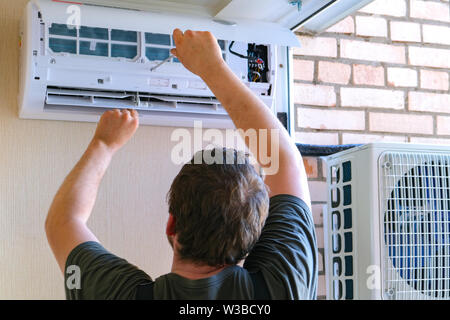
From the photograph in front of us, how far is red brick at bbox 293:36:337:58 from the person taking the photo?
162 cm

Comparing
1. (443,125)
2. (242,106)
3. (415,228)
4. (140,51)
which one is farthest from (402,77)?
(242,106)

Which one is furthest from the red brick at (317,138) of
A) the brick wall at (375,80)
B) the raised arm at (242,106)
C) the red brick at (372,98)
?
the raised arm at (242,106)

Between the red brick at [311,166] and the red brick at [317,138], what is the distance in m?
0.05

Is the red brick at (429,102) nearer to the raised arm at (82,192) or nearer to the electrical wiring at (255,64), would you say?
the electrical wiring at (255,64)

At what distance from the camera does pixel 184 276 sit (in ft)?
2.54

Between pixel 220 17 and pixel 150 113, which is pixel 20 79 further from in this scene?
pixel 220 17

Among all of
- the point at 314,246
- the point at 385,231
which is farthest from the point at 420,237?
the point at 314,246

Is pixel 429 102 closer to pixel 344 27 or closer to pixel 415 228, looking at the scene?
pixel 344 27

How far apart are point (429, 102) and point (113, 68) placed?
1.00 meters

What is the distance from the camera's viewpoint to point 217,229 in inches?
30.3

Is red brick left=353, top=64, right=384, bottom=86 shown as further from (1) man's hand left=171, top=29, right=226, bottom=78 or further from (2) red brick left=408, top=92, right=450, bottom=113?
(1) man's hand left=171, top=29, right=226, bottom=78

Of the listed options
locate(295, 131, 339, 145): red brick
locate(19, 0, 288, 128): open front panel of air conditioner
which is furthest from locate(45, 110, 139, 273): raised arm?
locate(295, 131, 339, 145): red brick

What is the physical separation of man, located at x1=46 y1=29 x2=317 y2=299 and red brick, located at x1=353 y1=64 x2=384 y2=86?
0.88 metres

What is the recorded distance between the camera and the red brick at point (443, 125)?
5.74 feet
